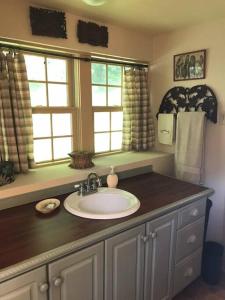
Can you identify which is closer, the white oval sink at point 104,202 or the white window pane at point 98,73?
the white oval sink at point 104,202

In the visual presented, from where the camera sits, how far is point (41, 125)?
2.03m

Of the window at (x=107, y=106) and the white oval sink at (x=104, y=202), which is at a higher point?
the window at (x=107, y=106)

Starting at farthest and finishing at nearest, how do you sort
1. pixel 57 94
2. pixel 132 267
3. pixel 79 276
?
pixel 57 94, pixel 132 267, pixel 79 276

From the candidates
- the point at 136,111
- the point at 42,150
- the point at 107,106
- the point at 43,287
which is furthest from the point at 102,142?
the point at 43,287

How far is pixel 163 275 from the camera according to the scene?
1.70 metres

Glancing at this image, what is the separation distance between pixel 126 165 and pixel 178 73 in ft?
3.27

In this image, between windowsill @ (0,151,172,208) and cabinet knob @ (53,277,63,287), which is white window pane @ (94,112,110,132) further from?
cabinet knob @ (53,277,63,287)

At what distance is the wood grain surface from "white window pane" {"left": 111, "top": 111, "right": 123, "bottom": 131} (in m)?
0.80

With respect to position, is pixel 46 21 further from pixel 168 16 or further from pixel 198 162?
pixel 198 162

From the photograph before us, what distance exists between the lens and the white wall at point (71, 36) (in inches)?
64.9

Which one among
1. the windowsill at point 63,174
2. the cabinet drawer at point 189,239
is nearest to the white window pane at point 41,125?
the windowsill at point 63,174

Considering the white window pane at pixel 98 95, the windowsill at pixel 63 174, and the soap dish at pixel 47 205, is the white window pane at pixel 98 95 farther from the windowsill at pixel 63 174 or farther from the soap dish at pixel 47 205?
the soap dish at pixel 47 205

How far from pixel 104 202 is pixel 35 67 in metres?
1.13

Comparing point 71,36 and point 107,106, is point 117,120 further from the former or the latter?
point 71,36
